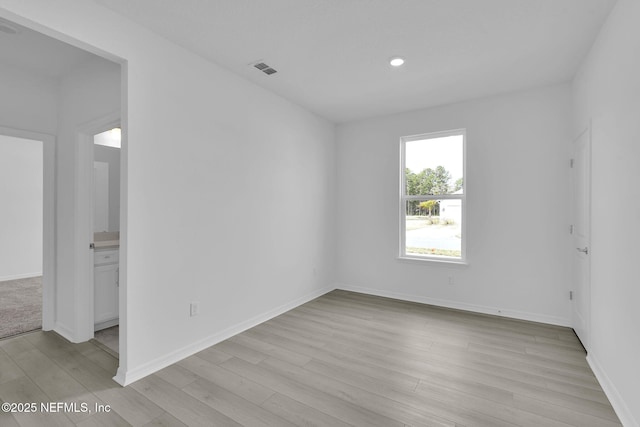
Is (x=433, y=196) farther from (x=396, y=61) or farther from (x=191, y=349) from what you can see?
(x=191, y=349)

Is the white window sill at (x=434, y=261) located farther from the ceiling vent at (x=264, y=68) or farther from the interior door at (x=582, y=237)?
the ceiling vent at (x=264, y=68)

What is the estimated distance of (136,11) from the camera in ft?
7.05

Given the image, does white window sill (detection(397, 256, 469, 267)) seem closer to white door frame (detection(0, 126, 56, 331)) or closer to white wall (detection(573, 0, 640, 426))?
white wall (detection(573, 0, 640, 426))

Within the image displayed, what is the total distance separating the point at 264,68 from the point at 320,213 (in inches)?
87.9

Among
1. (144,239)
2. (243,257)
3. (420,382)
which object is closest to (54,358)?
(144,239)

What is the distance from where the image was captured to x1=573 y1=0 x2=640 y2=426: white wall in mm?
1719

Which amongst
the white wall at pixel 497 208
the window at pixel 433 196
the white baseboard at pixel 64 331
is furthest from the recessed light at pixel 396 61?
the white baseboard at pixel 64 331

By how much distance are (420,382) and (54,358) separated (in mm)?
3068

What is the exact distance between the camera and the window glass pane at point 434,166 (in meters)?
4.02

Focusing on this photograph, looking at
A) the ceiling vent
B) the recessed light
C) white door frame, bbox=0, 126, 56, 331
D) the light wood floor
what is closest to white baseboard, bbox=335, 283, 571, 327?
the light wood floor

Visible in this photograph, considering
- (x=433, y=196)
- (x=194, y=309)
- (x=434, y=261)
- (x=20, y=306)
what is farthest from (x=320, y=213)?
(x=20, y=306)

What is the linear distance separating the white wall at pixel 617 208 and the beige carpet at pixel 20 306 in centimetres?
516

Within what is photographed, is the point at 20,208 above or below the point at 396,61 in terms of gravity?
below

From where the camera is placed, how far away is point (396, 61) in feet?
9.36
